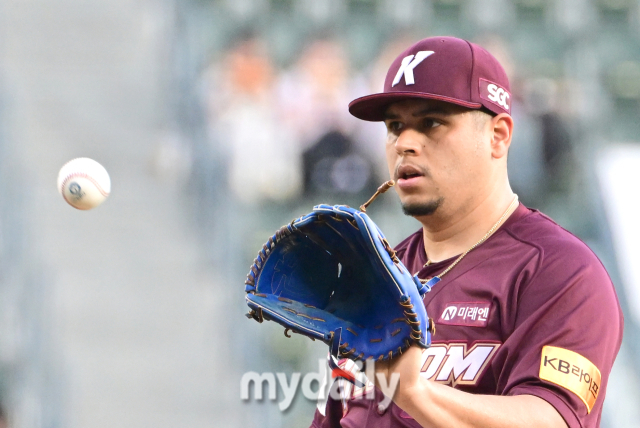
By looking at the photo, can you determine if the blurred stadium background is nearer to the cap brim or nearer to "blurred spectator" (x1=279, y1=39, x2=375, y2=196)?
"blurred spectator" (x1=279, y1=39, x2=375, y2=196)

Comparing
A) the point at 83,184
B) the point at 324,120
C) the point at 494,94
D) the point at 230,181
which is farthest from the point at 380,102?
the point at 230,181

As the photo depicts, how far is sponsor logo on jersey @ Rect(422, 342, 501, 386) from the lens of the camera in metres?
1.76

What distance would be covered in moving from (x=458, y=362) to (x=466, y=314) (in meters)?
0.10

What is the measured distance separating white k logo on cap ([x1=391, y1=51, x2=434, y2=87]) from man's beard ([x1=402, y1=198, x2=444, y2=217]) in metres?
0.27

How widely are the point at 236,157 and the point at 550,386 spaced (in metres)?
4.72

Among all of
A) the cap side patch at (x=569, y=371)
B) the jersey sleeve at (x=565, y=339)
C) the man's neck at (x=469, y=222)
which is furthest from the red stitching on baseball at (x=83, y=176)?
the cap side patch at (x=569, y=371)

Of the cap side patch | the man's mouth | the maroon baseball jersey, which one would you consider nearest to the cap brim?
the man's mouth

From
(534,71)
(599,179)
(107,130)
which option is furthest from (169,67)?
(599,179)

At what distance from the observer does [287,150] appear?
6.08 metres

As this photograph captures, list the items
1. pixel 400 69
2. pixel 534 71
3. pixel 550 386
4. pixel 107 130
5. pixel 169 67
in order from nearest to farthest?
pixel 550 386 → pixel 400 69 → pixel 534 71 → pixel 169 67 → pixel 107 130

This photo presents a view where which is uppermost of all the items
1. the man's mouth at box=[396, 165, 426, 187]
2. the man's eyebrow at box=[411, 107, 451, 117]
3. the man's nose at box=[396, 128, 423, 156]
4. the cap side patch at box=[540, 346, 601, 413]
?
the man's eyebrow at box=[411, 107, 451, 117]

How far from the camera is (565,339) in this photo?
1.67m

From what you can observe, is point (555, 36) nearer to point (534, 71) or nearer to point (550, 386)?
point (534, 71)

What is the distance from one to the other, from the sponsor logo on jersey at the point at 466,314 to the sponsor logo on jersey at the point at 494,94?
0.45 m
